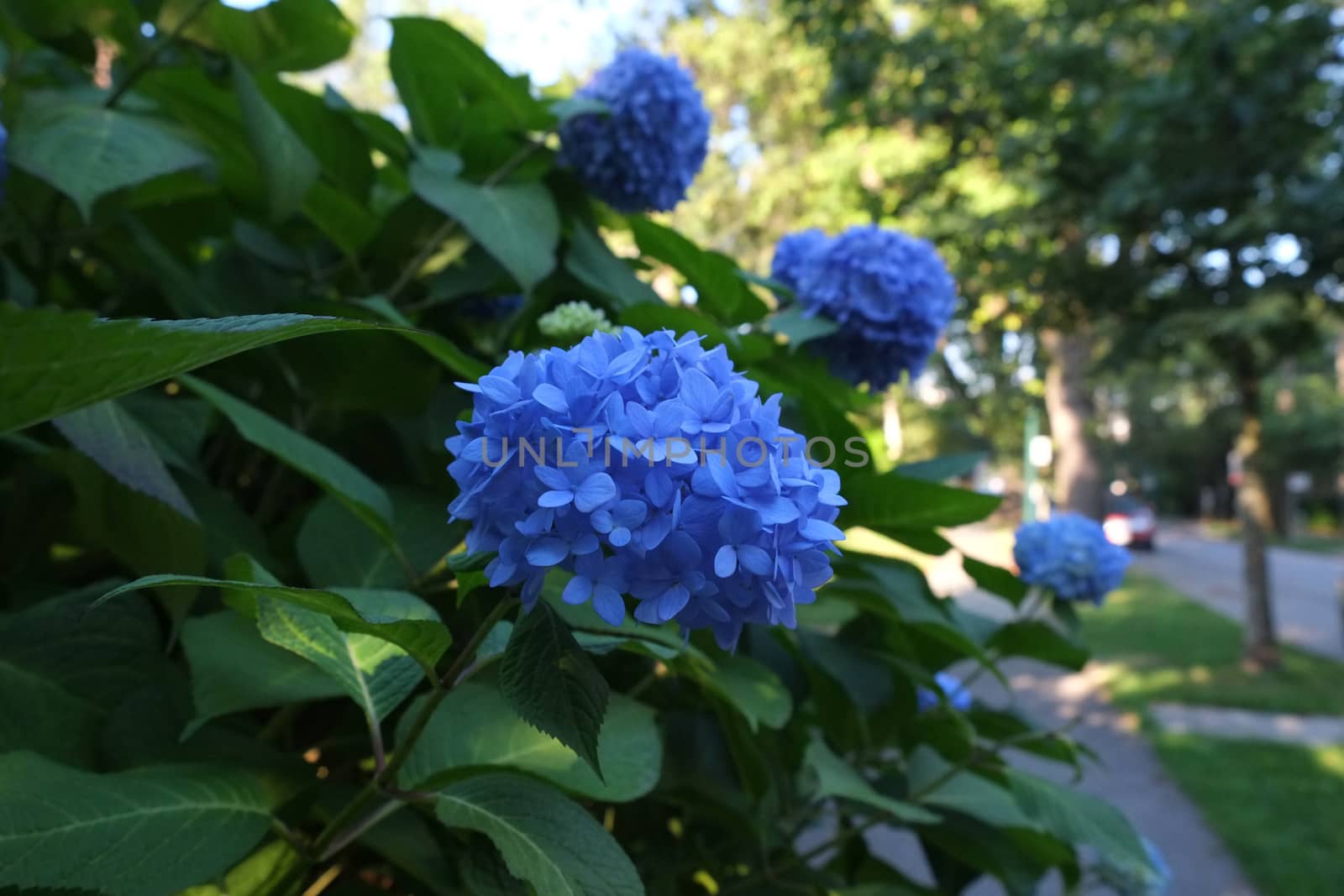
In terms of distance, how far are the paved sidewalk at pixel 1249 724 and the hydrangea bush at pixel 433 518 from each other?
6125 millimetres

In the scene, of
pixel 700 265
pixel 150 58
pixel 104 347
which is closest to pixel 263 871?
pixel 104 347

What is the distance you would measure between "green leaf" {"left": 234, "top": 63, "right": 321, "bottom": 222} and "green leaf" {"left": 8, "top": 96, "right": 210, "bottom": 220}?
11 centimetres

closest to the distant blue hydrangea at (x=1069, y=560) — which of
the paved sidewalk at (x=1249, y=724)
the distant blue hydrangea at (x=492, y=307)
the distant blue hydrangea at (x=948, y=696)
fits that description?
the distant blue hydrangea at (x=948, y=696)

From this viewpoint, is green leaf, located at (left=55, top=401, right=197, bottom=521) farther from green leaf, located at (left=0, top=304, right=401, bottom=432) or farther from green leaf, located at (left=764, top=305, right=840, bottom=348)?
green leaf, located at (left=764, top=305, right=840, bottom=348)

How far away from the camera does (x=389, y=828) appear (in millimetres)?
919

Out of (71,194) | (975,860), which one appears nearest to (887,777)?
(975,860)

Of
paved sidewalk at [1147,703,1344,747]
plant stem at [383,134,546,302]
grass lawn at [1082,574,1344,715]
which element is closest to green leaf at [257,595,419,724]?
plant stem at [383,134,546,302]

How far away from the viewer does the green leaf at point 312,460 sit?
878 millimetres

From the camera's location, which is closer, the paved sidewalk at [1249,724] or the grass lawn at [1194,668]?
the paved sidewalk at [1249,724]

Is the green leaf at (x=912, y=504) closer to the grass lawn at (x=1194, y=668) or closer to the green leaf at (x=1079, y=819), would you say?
the green leaf at (x=1079, y=819)

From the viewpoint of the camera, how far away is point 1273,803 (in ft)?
17.5

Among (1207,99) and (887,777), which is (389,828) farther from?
(1207,99)

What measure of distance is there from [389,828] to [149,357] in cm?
59

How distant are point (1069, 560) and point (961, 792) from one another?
23.2 inches
